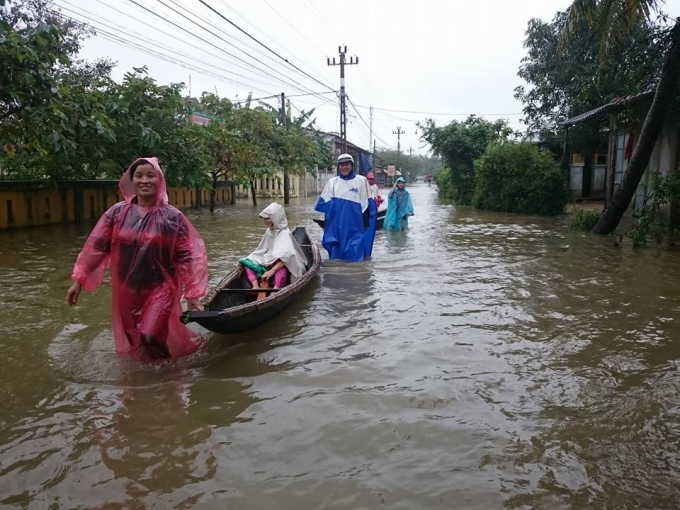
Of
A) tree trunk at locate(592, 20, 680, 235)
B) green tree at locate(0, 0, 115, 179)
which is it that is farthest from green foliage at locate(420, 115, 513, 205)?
green tree at locate(0, 0, 115, 179)

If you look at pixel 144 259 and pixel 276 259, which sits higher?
pixel 144 259

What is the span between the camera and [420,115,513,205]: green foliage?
25.9 meters

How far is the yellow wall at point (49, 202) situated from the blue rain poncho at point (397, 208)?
26.8 feet

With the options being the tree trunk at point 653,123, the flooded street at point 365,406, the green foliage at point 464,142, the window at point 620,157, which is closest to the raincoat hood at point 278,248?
the flooded street at point 365,406

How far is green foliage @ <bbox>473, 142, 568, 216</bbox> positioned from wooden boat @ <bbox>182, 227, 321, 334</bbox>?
1412cm

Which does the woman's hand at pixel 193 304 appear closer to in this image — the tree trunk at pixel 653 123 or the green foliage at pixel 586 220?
the tree trunk at pixel 653 123

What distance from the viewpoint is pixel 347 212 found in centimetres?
927

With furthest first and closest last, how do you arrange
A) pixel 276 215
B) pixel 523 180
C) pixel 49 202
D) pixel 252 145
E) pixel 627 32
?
pixel 252 145
pixel 523 180
pixel 49 202
pixel 627 32
pixel 276 215

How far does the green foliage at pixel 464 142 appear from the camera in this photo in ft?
85.1

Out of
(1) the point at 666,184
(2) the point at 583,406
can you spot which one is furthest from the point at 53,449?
(1) the point at 666,184

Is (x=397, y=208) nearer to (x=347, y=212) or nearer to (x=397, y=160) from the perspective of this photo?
(x=347, y=212)

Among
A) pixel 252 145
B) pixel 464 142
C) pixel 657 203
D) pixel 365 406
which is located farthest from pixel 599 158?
pixel 365 406

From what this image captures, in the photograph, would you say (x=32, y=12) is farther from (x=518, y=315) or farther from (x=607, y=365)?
(x=607, y=365)

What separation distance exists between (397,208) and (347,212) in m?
5.54
